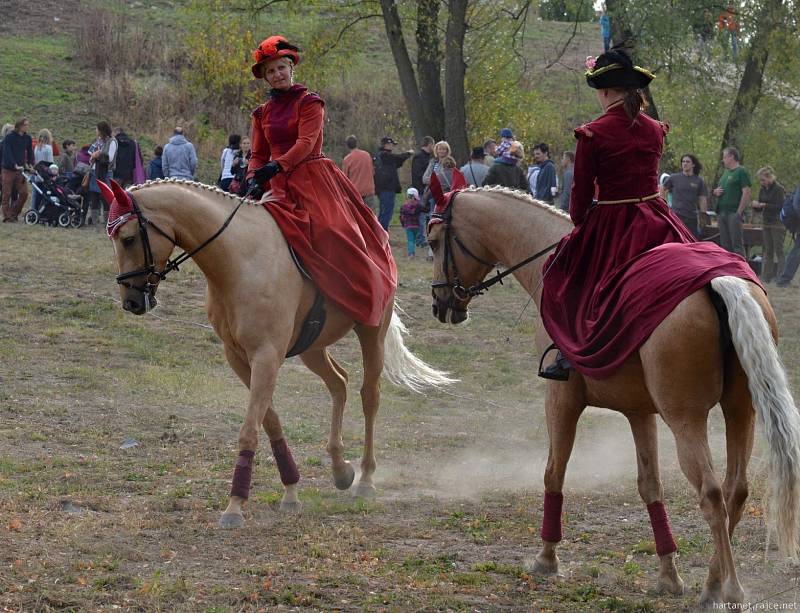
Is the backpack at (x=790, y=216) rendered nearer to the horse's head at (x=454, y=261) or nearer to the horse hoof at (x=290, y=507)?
the horse's head at (x=454, y=261)

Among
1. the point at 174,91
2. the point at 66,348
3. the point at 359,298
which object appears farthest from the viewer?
the point at 174,91

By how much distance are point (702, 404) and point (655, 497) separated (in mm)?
1144

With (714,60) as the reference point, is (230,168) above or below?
below

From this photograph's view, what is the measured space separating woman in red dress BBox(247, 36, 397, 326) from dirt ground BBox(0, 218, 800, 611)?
1.47 metres

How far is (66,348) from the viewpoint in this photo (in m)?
13.0

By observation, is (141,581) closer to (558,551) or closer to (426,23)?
(558,551)

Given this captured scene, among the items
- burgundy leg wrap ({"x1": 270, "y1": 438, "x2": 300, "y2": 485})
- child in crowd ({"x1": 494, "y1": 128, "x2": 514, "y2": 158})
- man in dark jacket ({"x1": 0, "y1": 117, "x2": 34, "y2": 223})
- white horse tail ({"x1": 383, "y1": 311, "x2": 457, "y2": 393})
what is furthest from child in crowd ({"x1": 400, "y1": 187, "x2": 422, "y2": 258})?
burgundy leg wrap ({"x1": 270, "y1": 438, "x2": 300, "y2": 485})

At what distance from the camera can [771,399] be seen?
5.10 meters

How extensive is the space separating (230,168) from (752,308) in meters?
15.7

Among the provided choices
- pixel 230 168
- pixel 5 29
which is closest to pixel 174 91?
pixel 5 29

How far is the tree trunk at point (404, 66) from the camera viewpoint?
24938mm

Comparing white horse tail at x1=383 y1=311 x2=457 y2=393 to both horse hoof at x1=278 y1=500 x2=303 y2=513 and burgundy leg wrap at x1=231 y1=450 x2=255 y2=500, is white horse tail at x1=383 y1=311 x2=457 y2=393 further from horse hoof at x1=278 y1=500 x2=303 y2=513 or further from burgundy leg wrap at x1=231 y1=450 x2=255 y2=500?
burgundy leg wrap at x1=231 y1=450 x2=255 y2=500

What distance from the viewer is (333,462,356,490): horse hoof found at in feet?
27.8

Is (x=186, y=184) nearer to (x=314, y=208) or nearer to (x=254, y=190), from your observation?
(x=254, y=190)
